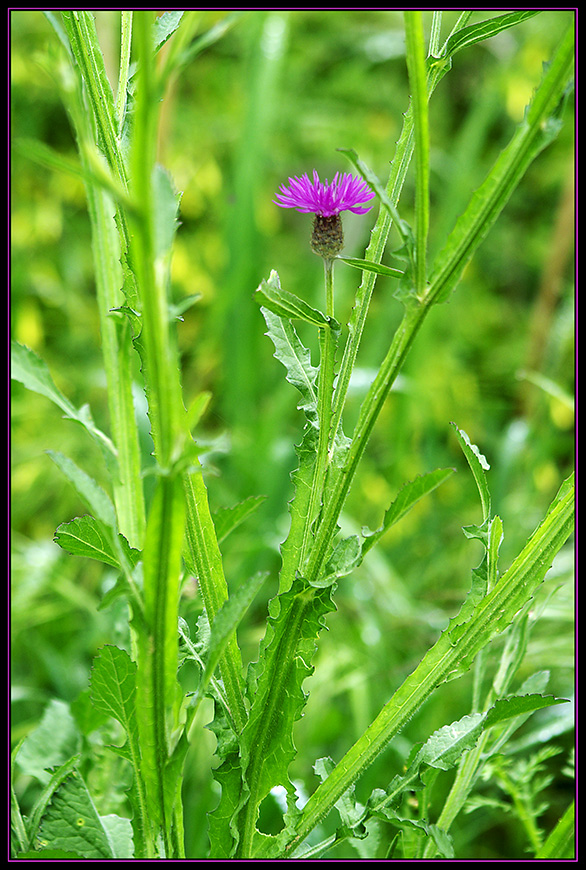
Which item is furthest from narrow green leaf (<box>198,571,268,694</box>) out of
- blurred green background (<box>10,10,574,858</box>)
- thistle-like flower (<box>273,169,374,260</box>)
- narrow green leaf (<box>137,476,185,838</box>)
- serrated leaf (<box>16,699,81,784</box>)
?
blurred green background (<box>10,10,574,858</box>)

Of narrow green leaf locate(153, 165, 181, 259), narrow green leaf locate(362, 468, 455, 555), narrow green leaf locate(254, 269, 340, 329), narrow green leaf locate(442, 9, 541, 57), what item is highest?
narrow green leaf locate(442, 9, 541, 57)

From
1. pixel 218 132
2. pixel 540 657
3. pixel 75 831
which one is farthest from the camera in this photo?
pixel 218 132

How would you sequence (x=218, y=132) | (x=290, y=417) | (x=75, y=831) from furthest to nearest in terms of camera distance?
(x=218, y=132), (x=290, y=417), (x=75, y=831)

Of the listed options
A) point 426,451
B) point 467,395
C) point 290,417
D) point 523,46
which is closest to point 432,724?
point 426,451

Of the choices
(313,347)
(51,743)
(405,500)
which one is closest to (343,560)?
(405,500)

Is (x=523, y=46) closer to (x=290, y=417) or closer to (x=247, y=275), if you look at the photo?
(x=247, y=275)

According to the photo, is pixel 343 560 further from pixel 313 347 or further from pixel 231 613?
pixel 313 347

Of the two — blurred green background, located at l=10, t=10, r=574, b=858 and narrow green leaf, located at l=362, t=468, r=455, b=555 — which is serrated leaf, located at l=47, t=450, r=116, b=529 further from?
blurred green background, located at l=10, t=10, r=574, b=858
